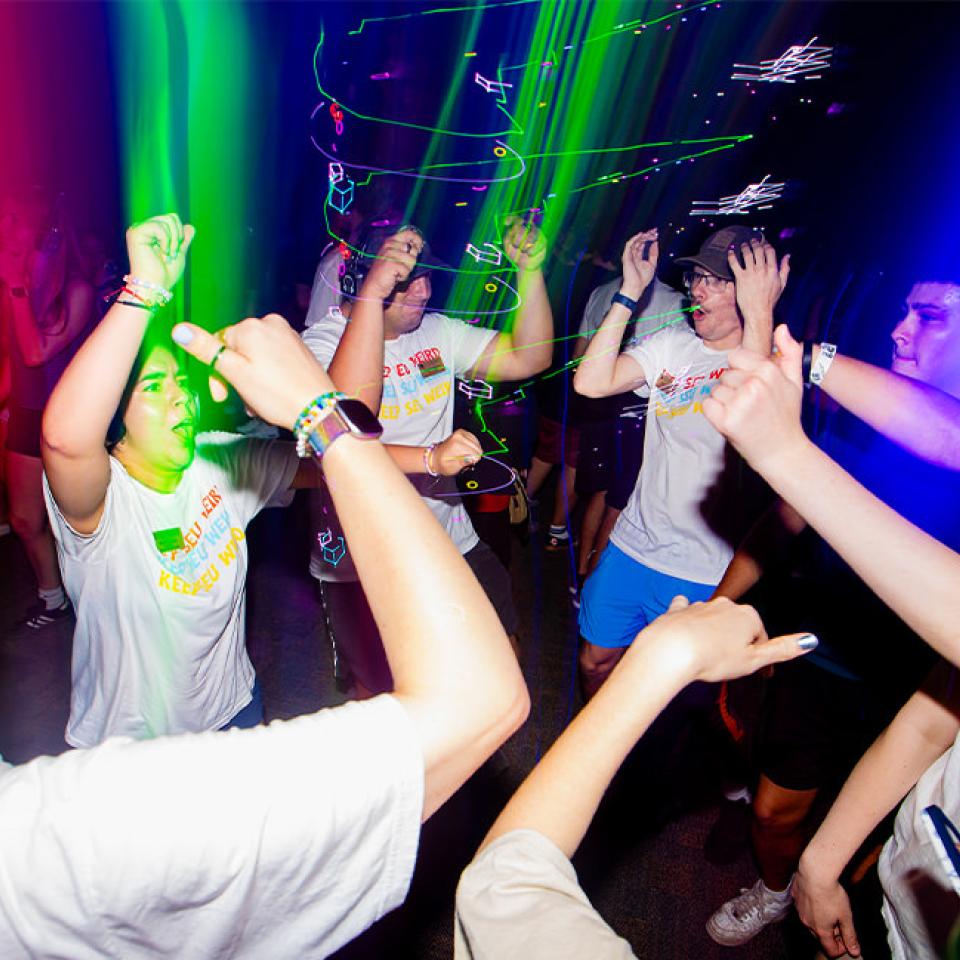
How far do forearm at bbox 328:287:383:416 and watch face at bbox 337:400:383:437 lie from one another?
53.9 inches

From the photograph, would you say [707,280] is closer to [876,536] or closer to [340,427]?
[876,536]

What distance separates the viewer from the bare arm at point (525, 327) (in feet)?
9.11

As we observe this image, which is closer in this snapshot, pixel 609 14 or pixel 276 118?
pixel 609 14

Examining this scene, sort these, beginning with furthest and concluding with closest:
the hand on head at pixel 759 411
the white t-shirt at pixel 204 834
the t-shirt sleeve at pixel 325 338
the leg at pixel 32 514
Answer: the leg at pixel 32 514, the t-shirt sleeve at pixel 325 338, the hand on head at pixel 759 411, the white t-shirt at pixel 204 834

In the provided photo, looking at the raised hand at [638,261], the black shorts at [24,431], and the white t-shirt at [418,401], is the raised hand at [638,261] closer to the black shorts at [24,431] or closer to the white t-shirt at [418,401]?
the white t-shirt at [418,401]

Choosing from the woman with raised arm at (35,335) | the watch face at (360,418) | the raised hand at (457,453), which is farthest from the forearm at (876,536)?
the woman with raised arm at (35,335)

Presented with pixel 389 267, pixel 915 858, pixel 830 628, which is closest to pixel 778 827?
pixel 830 628

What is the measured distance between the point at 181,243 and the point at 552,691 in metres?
3.00

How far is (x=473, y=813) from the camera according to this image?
2.90m

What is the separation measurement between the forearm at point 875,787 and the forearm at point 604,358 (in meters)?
1.83

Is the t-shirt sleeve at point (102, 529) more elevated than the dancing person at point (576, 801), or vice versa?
the dancing person at point (576, 801)

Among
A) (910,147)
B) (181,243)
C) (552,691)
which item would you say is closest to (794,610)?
(552,691)

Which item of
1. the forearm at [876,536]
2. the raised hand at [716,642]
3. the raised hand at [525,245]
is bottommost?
the raised hand at [716,642]

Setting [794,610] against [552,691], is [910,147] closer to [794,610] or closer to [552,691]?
[794,610]
